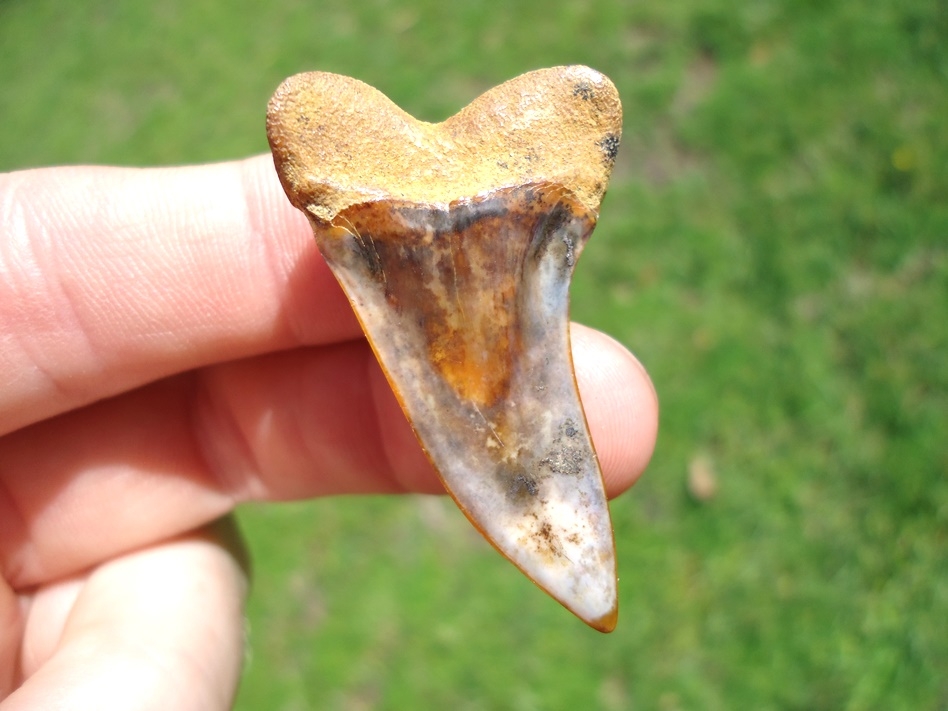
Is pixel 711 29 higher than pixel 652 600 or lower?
higher

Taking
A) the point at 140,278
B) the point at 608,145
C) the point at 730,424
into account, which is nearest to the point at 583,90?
the point at 608,145

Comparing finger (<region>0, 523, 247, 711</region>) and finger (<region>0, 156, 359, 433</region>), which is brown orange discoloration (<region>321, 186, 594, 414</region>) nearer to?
finger (<region>0, 156, 359, 433</region>)

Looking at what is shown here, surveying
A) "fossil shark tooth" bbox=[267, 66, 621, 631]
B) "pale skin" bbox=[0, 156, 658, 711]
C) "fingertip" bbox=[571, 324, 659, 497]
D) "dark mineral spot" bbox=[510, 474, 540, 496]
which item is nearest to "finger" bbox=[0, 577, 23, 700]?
"pale skin" bbox=[0, 156, 658, 711]

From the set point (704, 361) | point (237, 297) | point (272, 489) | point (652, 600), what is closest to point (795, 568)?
point (652, 600)

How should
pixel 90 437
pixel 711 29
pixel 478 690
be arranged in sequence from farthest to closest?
pixel 711 29, pixel 478 690, pixel 90 437

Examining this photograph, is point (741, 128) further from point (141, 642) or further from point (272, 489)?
point (141, 642)

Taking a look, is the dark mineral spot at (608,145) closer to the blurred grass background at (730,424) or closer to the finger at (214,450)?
the finger at (214,450)

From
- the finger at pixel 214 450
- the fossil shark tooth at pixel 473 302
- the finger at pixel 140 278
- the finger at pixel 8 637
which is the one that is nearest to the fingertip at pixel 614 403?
the finger at pixel 214 450
